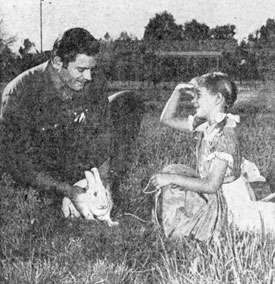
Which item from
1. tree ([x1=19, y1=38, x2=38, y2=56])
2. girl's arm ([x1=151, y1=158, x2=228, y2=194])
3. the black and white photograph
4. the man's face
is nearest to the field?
the black and white photograph

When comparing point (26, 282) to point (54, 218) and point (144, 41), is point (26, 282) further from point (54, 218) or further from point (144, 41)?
point (144, 41)

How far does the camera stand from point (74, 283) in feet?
16.6

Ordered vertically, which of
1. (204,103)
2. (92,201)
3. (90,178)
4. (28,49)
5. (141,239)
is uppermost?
(28,49)

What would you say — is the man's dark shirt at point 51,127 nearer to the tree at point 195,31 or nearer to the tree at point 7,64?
the tree at point 7,64

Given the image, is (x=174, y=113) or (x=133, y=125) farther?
(x=133, y=125)

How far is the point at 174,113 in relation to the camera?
5289 millimetres

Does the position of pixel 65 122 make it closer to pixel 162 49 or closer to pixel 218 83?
pixel 162 49

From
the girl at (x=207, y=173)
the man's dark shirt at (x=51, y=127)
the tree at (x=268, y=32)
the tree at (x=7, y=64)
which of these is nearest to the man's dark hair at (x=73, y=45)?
the man's dark shirt at (x=51, y=127)

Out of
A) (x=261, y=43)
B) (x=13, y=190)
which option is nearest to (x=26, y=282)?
(x=13, y=190)

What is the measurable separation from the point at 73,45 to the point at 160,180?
988 millimetres

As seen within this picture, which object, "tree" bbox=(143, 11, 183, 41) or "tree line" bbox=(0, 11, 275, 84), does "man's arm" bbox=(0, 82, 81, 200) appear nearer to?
"tree line" bbox=(0, 11, 275, 84)

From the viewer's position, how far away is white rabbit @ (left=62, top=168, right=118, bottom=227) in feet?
17.5

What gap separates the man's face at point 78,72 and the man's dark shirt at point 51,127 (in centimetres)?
4

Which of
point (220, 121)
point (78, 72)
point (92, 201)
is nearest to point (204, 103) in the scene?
point (220, 121)
